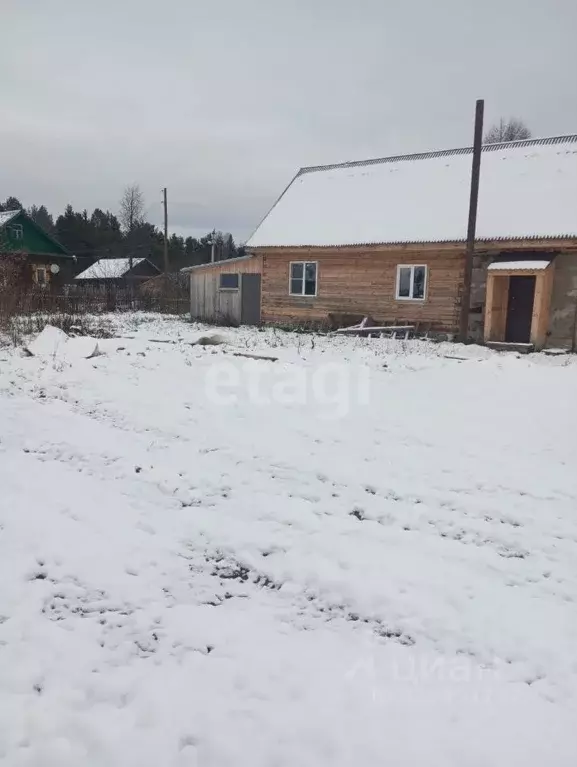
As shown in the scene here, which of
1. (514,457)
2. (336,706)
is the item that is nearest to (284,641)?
(336,706)

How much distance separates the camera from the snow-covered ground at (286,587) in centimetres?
246

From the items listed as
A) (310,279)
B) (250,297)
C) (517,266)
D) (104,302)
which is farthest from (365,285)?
(104,302)

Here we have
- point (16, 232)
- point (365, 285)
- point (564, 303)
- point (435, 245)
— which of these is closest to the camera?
point (564, 303)

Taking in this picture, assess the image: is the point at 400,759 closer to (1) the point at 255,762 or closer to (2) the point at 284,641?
(1) the point at 255,762

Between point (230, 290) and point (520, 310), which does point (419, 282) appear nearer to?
point (520, 310)

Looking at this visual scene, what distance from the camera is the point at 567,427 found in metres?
7.18

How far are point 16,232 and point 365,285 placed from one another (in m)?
28.5

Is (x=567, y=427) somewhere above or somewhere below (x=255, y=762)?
above

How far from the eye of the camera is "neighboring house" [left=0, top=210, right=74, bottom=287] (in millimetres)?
35156

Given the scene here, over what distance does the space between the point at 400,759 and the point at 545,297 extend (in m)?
14.9

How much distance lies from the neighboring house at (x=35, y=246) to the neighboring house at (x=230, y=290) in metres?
16.3

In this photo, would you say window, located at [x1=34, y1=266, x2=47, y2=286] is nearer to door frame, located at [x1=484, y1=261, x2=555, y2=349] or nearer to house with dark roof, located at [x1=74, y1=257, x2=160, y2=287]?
house with dark roof, located at [x1=74, y1=257, x2=160, y2=287]

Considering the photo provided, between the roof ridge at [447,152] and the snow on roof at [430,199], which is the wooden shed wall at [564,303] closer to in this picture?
the snow on roof at [430,199]

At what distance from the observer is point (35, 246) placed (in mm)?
37375
